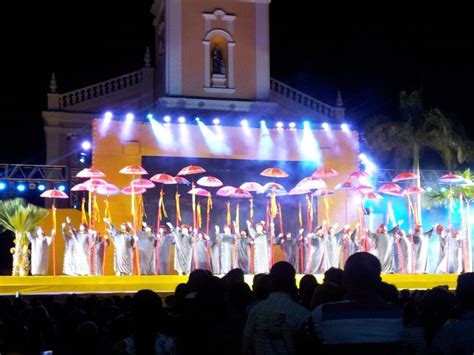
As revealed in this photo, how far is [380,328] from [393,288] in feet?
6.41

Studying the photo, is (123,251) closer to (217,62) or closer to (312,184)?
(312,184)

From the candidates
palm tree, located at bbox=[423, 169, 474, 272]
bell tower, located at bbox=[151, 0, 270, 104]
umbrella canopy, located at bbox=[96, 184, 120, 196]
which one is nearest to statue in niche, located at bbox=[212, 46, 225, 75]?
bell tower, located at bbox=[151, 0, 270, 104]

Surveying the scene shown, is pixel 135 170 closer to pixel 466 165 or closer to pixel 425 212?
pixel 425 212

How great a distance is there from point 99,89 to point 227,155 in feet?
18.4

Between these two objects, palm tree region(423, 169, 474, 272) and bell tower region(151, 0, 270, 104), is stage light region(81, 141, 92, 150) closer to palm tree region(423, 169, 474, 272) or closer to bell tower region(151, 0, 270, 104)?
bell tower region(151, 0, 270, 104)

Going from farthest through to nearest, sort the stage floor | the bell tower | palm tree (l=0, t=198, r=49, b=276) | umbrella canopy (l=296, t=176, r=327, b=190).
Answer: the bell tower → umbrella canopy (l=296, t=176, r=327, b=190) → palm tree (l=0, t=198, r=49, b=276) → the stage floor

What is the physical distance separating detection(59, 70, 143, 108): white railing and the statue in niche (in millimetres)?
2648

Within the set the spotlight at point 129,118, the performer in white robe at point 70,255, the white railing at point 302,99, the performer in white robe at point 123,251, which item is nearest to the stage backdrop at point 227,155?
the spotlight at point 129,118

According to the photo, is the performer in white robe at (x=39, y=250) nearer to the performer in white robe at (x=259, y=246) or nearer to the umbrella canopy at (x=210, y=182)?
the umbrella canopy at (x=210, y=182)

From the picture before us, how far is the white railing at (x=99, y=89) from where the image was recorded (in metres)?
23.5

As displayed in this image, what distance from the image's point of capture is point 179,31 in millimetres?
23359

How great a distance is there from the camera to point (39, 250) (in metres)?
17.3

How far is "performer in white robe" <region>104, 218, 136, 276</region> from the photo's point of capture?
17516 millimetres

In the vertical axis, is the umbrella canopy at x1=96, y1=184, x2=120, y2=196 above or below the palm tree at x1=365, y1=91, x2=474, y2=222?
below
